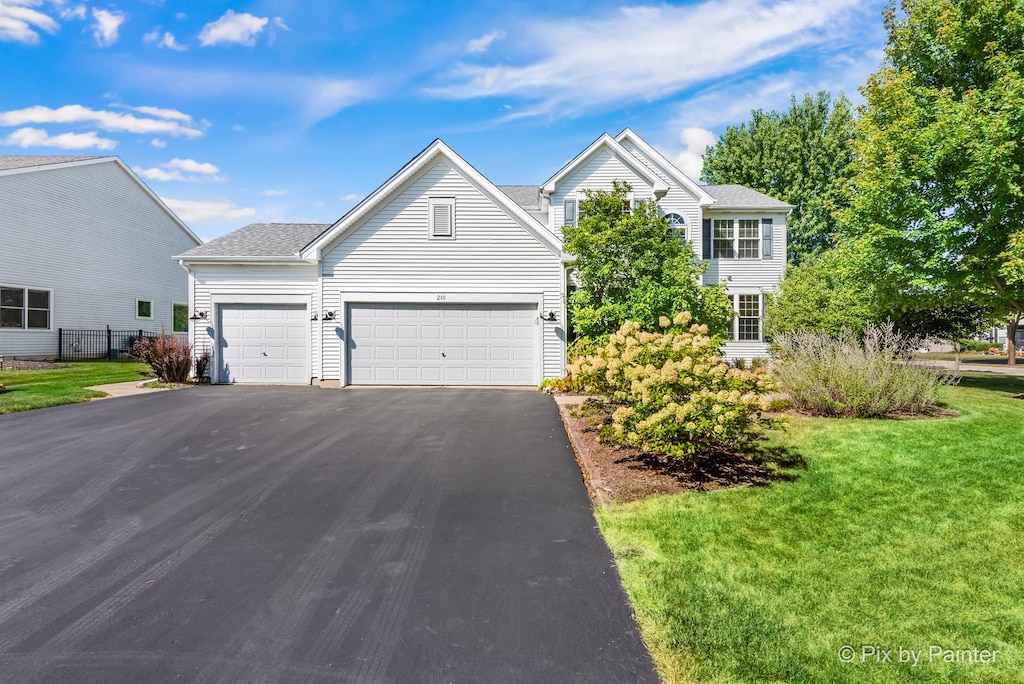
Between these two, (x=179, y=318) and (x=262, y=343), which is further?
(x=179, y=318)

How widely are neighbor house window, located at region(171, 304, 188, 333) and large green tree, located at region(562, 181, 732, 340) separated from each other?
25623 mm

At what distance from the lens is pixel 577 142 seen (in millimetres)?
20188

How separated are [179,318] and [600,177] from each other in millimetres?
25966

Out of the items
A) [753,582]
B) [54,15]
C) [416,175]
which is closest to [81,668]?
[753,582]

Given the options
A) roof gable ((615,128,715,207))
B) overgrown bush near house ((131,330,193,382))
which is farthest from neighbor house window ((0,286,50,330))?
roof gable ((615,128,715,207))

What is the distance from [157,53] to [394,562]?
15832 mm

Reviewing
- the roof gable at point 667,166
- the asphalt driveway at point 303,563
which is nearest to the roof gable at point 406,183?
the asphalt driveway at point 303,563

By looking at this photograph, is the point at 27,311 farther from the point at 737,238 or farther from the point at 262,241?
the point at 737,238

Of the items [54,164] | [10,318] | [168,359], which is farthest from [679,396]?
[54,164]

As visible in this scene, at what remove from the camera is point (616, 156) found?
1933 cm

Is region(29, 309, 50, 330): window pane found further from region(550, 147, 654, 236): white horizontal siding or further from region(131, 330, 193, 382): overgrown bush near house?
region(550, 147, 654, 236): white horizontal siding

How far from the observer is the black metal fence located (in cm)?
2182

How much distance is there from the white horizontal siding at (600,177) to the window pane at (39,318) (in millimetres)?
22168

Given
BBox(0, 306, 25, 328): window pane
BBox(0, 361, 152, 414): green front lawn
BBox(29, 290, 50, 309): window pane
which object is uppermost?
BBox(29, 290, 50, 309): window pane
